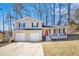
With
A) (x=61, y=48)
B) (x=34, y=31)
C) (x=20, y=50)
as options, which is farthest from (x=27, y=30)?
(x=61, y=48)

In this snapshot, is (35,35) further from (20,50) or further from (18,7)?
(18,7)

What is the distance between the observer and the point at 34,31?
2.59m

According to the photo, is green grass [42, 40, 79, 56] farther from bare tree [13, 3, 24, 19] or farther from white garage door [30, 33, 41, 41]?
bare tree [13, 3, 24, 19]

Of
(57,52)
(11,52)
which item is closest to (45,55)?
(57,52)

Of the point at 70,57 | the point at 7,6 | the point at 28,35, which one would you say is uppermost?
the point at 7,6

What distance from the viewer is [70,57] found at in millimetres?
2568

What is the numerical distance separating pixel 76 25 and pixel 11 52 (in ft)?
2.00

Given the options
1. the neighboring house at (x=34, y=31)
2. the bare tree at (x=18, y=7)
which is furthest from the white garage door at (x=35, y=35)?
the bare tree at (x=18, y=7)

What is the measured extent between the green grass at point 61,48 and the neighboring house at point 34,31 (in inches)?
2.4

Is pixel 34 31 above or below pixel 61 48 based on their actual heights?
above

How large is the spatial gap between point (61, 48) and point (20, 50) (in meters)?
0.35

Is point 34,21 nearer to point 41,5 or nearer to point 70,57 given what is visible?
point 41,5

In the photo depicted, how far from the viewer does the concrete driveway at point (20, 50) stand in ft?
8.46

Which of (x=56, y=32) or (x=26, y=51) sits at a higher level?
(x=56, y=32)
